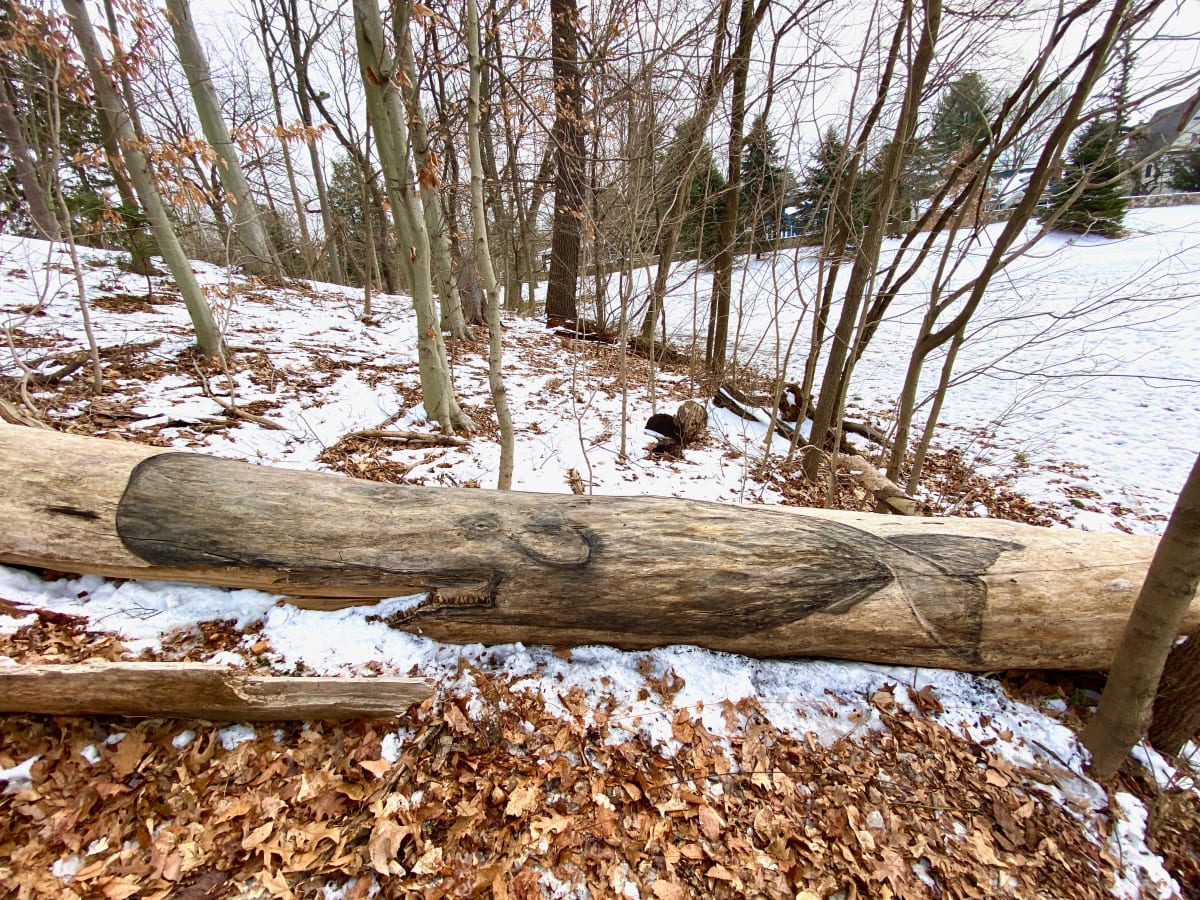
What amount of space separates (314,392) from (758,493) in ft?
16.9

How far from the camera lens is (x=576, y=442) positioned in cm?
533

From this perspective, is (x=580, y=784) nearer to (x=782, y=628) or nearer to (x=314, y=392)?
(x=782, y=628)

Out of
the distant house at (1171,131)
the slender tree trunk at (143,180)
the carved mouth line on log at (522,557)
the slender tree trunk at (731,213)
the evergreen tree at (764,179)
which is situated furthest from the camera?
the slender tree trunk at (731,213)

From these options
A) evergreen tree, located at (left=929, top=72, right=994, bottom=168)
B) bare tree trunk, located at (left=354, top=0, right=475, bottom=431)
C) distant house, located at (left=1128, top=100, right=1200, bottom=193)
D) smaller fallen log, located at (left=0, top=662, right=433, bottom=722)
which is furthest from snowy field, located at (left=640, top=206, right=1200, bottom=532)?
smaller fallen log, located at (left=0, top=662, right=433, bottom=722)

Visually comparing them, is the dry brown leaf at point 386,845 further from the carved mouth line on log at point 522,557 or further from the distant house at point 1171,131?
the distant house at point 1171,131

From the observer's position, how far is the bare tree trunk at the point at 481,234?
2.72m

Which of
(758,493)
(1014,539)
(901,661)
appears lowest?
(758,493)

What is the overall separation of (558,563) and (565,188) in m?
7.49

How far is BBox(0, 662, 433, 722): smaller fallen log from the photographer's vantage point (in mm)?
1564

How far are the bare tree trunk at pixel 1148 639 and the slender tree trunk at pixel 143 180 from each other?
7.27 metres

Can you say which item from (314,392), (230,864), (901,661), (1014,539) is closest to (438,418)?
(314,392)

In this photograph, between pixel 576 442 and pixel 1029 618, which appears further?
pixel 576 442

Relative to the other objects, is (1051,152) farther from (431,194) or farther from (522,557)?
(431,194)

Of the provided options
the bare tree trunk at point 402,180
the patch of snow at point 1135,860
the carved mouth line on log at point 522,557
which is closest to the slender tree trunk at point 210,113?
the bare tree trunk at point 402,180
